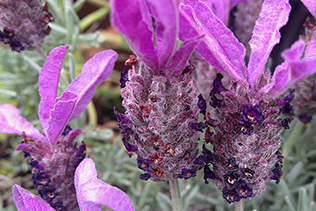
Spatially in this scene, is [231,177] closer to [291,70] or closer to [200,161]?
[200,161]

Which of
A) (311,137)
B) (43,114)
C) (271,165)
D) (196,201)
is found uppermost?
(43,114)

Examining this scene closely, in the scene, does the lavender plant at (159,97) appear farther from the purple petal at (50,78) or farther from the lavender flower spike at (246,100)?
the purple petal at (50,78)

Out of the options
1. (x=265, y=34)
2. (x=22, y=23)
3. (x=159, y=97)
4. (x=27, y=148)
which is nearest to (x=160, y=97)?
(x=159, y=97)

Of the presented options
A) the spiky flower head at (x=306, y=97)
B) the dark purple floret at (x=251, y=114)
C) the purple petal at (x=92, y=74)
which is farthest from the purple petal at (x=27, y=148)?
the spiky flower head at (x=306, y=97)

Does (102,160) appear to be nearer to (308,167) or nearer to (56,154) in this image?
(56,154)

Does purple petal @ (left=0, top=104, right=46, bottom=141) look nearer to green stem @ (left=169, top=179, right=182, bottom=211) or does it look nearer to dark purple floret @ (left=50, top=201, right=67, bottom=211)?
dark purple floret @ (left=50, top=201, right=67, bottom=211)

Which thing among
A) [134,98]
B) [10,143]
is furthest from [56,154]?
[10,143]
